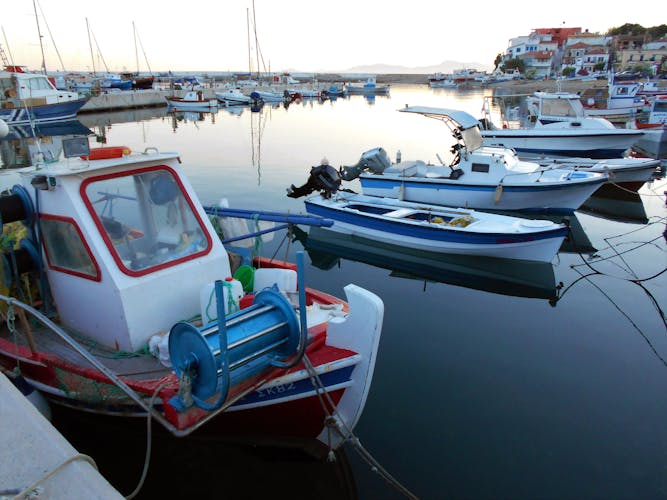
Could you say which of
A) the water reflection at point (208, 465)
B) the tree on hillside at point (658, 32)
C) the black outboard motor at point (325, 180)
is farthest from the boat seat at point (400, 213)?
the tree on hillside at point (658, 32)

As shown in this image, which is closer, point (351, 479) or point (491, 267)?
point (351, 479)

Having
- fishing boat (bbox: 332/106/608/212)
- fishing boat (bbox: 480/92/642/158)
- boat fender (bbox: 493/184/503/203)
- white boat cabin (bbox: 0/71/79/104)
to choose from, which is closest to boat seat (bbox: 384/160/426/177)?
fishing boat (bbox: 332/106/608/212)

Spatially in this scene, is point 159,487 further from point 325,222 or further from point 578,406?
point 578,406

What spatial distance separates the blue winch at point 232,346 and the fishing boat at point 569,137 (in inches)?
695

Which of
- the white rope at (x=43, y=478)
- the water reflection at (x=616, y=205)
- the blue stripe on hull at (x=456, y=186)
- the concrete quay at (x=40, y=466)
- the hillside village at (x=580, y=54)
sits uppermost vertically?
the hillside village at (x=580, y=54)

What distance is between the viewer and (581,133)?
19.2 m

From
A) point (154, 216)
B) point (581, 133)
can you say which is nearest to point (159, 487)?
point (154, 216)

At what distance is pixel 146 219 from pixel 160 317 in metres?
1.10

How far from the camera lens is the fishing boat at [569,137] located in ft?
63.0

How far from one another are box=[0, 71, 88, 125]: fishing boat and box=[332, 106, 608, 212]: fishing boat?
87.0ft

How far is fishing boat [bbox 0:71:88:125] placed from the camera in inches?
1200

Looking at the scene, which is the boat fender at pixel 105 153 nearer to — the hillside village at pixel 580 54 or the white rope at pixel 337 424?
the white rope at pixel 337 424

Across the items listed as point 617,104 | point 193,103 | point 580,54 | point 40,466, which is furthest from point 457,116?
point 580,54

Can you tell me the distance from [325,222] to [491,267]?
6.53 m
